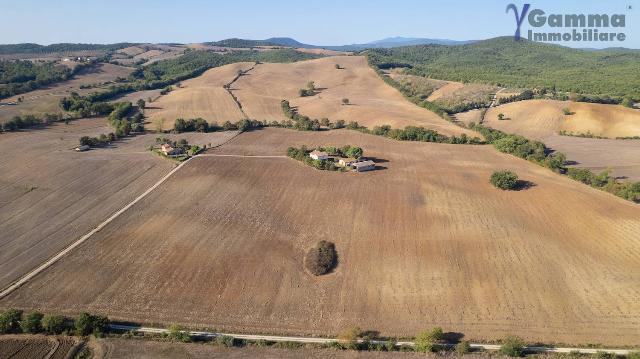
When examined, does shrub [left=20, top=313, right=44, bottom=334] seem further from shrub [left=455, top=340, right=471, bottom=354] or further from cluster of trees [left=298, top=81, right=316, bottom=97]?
cluster of trees [left=298, top=81, right=316, bottom=97]

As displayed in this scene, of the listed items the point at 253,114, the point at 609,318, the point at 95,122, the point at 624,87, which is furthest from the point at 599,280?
the point at 624,87

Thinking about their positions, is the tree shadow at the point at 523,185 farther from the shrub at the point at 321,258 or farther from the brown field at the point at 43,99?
the brown field at the point at 43,99

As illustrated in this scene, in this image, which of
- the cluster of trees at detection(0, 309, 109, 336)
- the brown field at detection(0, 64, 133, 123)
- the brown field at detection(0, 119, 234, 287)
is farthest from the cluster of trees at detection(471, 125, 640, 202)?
the brown field at detection(0, 64, 133, 123)

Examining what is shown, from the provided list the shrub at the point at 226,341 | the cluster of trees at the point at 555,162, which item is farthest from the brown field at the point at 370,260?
the cluster of trees at the point at 555,162

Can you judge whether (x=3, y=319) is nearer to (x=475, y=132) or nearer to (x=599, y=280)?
(x=599, y=280)

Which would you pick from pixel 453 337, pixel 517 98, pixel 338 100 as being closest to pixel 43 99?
pixel 338 100

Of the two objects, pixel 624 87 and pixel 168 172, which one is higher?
pixel 624 87
